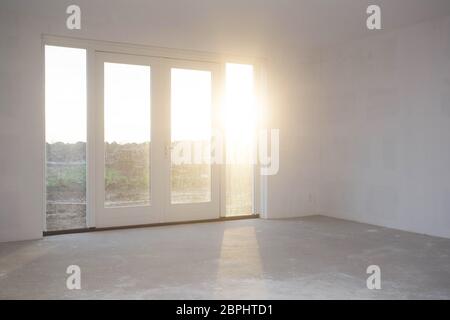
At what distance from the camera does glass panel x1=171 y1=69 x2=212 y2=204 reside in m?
5.73

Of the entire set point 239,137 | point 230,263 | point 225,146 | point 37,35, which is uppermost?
point 37,35

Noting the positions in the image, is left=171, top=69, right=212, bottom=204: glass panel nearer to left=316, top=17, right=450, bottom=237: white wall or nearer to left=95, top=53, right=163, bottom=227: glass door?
left=95, top=53, right=163, bottom=227: glass door

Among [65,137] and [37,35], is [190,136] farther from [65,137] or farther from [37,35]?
[37,35]

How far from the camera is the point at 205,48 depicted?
566 centimetres

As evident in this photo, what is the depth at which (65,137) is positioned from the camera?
506 centimetres

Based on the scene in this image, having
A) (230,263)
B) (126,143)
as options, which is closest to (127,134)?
(126,143)

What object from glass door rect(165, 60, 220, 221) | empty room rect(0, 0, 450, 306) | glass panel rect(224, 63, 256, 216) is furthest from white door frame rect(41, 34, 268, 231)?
glass panel rect(224, 63, 256, 216)

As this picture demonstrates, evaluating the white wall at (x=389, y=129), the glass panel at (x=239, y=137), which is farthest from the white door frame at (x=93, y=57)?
the white wall at (x=389, y=129)

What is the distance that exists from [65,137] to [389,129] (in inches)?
156

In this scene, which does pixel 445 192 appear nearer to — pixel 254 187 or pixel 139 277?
pixel 254 187

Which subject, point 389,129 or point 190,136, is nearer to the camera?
point 389,129

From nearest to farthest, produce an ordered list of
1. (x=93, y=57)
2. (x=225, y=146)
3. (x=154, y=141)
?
1. (x=93, y=57)
2. (x=154, y=141)
3. (x=225, y=146)

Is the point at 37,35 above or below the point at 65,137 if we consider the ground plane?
above
